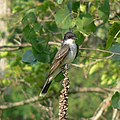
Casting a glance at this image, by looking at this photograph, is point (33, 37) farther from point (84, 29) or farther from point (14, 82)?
point (14, 82)

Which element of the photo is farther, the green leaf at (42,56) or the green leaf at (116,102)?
the green leaf at (42,56)

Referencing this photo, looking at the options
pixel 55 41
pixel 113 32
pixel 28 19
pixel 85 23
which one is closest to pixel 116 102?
pixel 113 32

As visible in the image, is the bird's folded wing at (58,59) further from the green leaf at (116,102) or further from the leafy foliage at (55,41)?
the green leaf at (116,102)

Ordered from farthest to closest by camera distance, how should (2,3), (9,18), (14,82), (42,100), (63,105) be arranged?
(2,3), (9,18), (14,82), (42,100), (63,105)

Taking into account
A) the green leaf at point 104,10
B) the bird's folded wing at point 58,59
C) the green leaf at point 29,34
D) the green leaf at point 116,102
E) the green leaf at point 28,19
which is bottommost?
the green leaf at point 116,102

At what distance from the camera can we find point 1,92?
4.82 metres

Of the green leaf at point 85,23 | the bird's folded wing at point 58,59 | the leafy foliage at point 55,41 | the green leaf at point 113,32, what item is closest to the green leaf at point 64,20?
the leafy foliage at point 55,41

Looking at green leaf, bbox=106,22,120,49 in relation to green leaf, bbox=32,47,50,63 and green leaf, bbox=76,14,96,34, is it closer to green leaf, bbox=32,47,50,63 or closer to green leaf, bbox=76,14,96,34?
green leaf, bbox=76,14,96,34

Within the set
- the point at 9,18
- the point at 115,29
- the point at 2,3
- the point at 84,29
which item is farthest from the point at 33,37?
the point at 2,3

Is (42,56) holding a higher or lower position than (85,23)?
lower

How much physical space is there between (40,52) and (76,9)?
1.38 feet

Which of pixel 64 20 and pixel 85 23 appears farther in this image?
pixel 64 20

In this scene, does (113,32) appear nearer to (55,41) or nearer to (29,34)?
(29,34)

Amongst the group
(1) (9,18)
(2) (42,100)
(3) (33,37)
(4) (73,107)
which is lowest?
(4) (73,107)
